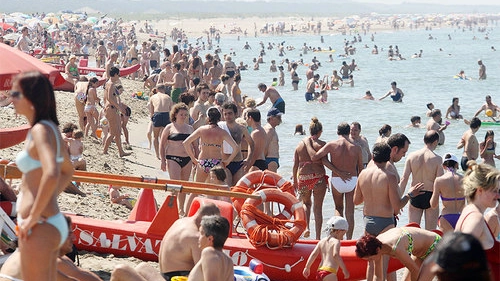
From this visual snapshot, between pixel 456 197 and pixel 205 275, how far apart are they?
11.3 ft

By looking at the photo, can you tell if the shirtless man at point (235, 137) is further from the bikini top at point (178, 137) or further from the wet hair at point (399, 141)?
the wet hair at point (399, 141)

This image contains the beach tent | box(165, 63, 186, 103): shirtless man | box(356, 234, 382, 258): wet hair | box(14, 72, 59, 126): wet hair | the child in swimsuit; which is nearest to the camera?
box(14, 72, 59, 126): wet hair

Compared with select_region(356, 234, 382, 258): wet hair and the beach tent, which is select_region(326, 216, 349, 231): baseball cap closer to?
select_region(356, 234, 382, 258): wet hair

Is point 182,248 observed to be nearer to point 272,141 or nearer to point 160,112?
point 272,141

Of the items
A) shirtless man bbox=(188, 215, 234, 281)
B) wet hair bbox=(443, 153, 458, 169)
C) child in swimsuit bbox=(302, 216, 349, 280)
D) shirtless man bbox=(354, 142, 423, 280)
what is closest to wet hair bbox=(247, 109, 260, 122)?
shirtless man bbox=(354, 142, 423, 280)

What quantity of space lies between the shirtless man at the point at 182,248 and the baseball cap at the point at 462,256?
3.24m

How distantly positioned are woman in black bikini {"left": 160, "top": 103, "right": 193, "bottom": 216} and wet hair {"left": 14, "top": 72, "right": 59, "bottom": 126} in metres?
5.61

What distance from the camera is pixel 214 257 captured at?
5.07 metres

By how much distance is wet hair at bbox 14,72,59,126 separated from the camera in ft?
13.6

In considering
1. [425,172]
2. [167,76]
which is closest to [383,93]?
[167,76]

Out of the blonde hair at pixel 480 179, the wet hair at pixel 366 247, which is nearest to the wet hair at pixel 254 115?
the wet hair at pixel 366 247

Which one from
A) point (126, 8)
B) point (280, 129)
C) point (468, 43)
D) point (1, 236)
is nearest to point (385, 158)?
point (1, 236)

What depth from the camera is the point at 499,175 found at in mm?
4996

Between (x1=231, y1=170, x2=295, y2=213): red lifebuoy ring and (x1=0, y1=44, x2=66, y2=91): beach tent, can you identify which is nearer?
(x1=0, y1=44, x2=66, y2=91): beach tent
